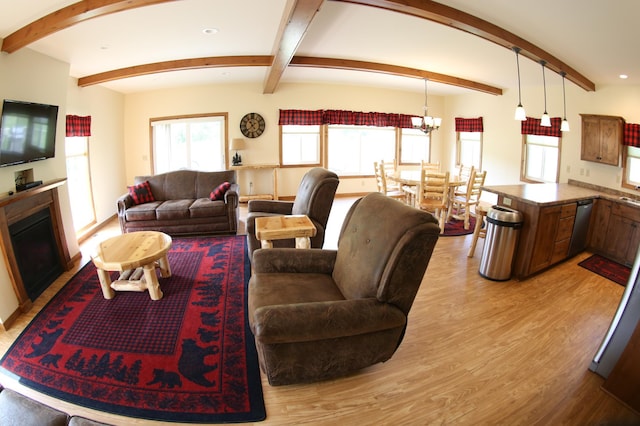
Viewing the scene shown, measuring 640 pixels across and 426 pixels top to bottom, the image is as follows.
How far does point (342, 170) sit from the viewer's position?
8016mm

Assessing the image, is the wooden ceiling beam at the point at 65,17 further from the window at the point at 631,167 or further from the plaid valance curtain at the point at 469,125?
the plaid valance curtain at the point at 469,125

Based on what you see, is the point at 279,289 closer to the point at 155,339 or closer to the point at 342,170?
the point at 155,339

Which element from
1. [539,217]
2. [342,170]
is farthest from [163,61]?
[539,217]

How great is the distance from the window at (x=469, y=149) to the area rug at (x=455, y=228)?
1975 millimetres

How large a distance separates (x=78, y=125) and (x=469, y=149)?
737 centimetres

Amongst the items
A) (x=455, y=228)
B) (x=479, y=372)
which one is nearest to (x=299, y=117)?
(x=455, y=228)

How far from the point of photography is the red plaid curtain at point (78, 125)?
4.62 metres

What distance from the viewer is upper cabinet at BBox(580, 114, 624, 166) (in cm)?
453

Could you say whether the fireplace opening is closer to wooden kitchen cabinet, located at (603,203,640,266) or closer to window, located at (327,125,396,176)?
window, located at (327,125,396,176)

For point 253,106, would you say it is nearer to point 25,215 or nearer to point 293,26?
point 293,26

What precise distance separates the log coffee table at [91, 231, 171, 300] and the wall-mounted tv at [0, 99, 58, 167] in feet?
3.51

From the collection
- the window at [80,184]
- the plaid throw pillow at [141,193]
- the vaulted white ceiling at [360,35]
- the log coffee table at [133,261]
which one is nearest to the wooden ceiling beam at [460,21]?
the vaulted white ceiling at [360,35]

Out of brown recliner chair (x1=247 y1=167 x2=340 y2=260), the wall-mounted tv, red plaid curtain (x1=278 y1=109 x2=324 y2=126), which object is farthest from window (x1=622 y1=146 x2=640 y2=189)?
the wall-mounted tv

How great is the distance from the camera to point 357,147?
800 centimetres
